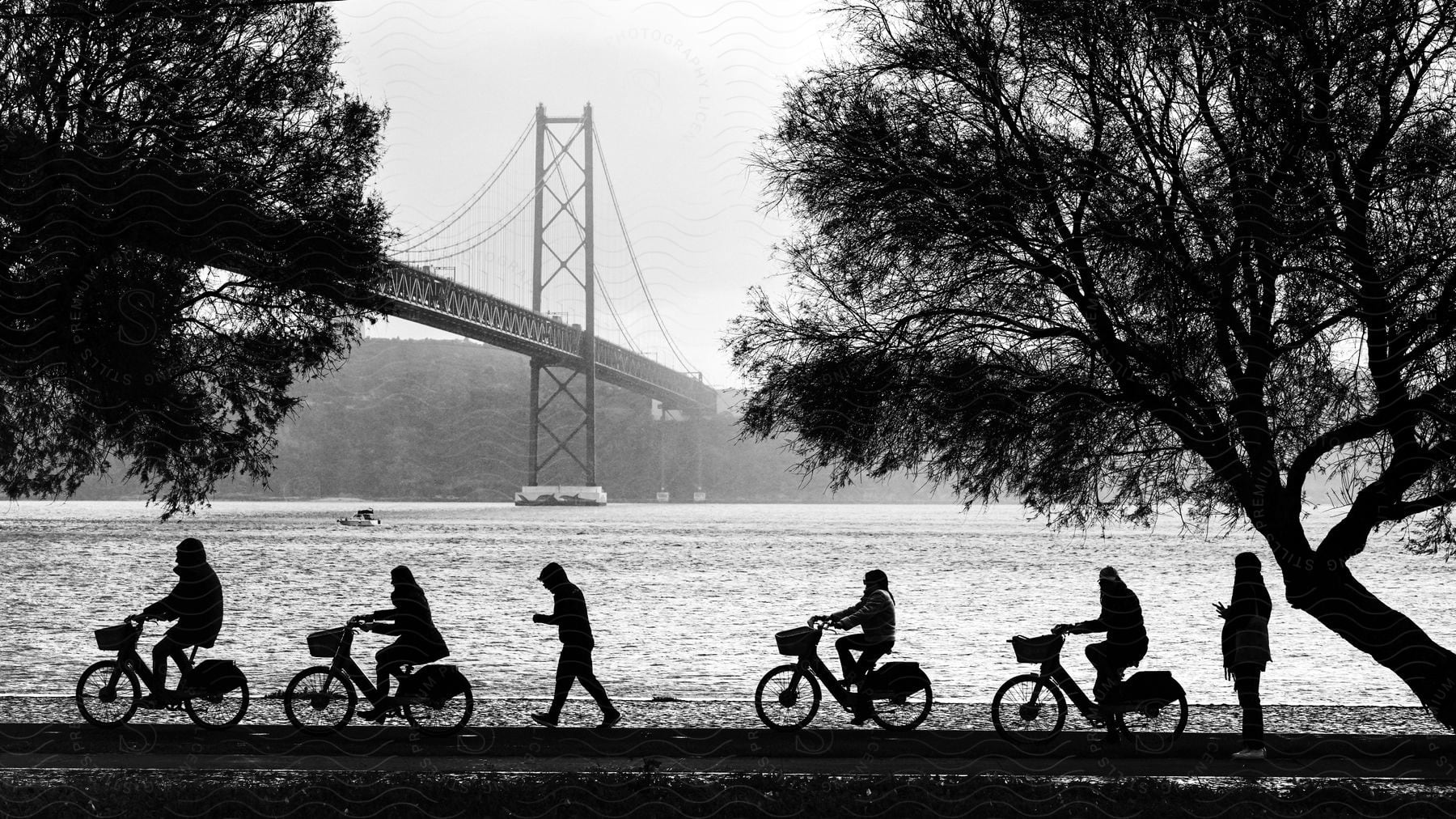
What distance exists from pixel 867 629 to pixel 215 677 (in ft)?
13.6

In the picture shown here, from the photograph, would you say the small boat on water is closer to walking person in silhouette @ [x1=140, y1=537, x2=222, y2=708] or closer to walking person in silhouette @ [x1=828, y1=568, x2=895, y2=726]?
walking person in silhouette @ [x1=140, y1=537, x2=222, y2=708]

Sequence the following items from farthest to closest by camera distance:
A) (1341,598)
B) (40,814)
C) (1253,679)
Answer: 1. (1341,598)
2. (1253,679)
3. (40,814)

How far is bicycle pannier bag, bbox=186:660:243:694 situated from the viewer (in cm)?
880

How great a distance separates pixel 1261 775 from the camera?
24.6ft

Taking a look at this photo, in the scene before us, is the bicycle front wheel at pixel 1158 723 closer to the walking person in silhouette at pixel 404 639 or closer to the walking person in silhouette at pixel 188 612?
the walking person in silhouette at pixel 404 639

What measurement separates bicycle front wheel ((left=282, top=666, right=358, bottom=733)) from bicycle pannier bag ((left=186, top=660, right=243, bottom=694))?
35 cm

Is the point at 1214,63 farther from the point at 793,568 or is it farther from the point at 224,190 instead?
the point at 793,568

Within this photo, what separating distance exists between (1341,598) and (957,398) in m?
2.85

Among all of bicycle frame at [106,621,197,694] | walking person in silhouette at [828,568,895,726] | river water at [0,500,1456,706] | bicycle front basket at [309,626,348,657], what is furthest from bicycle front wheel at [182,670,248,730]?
walking person in silhouette at [828,568,895,726]

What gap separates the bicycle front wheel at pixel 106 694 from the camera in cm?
883

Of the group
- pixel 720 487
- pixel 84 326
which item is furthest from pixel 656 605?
pixel 720 487

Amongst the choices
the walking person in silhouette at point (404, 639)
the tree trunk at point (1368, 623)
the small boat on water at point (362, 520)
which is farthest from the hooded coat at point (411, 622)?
the small boat on water at point (362, 520)

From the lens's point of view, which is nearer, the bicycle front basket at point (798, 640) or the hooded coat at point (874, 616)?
the hooded coat at point (874, 616)

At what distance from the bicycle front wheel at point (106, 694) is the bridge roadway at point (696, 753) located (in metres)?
0.17
